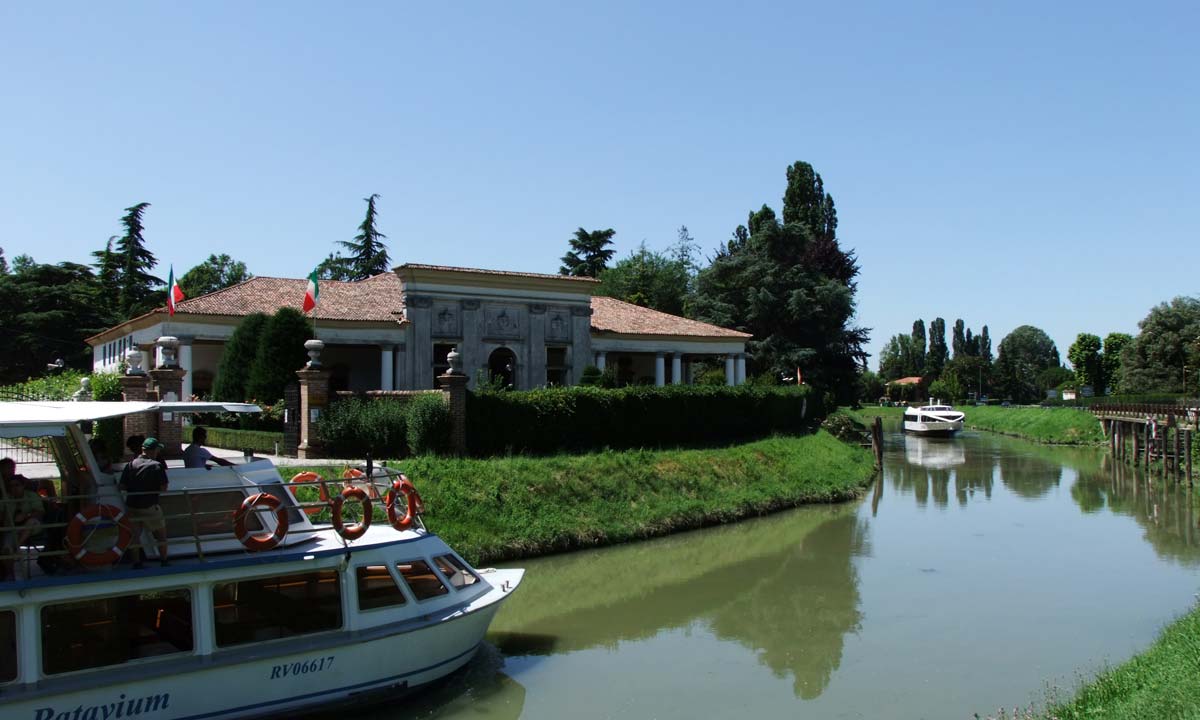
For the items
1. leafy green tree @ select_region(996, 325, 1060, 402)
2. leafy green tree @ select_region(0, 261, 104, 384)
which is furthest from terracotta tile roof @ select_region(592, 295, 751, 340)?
leafy green tree @ select_region(996, 325, 1060, 402)

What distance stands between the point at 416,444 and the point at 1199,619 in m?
18.8

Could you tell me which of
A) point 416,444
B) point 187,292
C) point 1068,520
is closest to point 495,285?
point 416,444

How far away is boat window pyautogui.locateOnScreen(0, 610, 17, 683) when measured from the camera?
31.0 feet

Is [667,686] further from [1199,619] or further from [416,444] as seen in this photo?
[416,444]

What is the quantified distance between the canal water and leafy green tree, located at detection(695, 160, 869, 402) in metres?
26.9

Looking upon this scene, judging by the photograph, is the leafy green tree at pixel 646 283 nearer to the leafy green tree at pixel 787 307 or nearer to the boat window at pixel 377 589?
the leafy green tree at pixel 787 307

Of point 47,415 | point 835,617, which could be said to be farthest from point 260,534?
point 835,617

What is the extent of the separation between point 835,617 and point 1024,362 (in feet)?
426

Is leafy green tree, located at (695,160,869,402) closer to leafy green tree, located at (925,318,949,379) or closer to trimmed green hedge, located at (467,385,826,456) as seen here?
trimmed green hedge, located at (467,385,826,456)

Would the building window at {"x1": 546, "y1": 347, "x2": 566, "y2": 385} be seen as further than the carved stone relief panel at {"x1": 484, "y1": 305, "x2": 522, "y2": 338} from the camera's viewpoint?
Yes

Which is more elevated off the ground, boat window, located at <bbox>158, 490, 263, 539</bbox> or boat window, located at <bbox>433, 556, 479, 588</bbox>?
boat window, located at <bbox>158, 490, 263, 539</bbox>

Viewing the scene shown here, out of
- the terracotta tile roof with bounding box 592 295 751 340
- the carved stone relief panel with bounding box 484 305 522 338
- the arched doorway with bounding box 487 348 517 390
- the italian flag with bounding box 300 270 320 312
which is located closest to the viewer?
the italian flag with bounding box 300 270 320 312

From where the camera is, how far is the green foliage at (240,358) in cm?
3020

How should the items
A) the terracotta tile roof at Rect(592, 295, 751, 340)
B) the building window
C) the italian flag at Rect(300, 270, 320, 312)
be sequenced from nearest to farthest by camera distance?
the italian flag at Rect(300, 270, 320, 312), the building window, the terracotta tile roof at Rect(592, 295, 751, 340)
